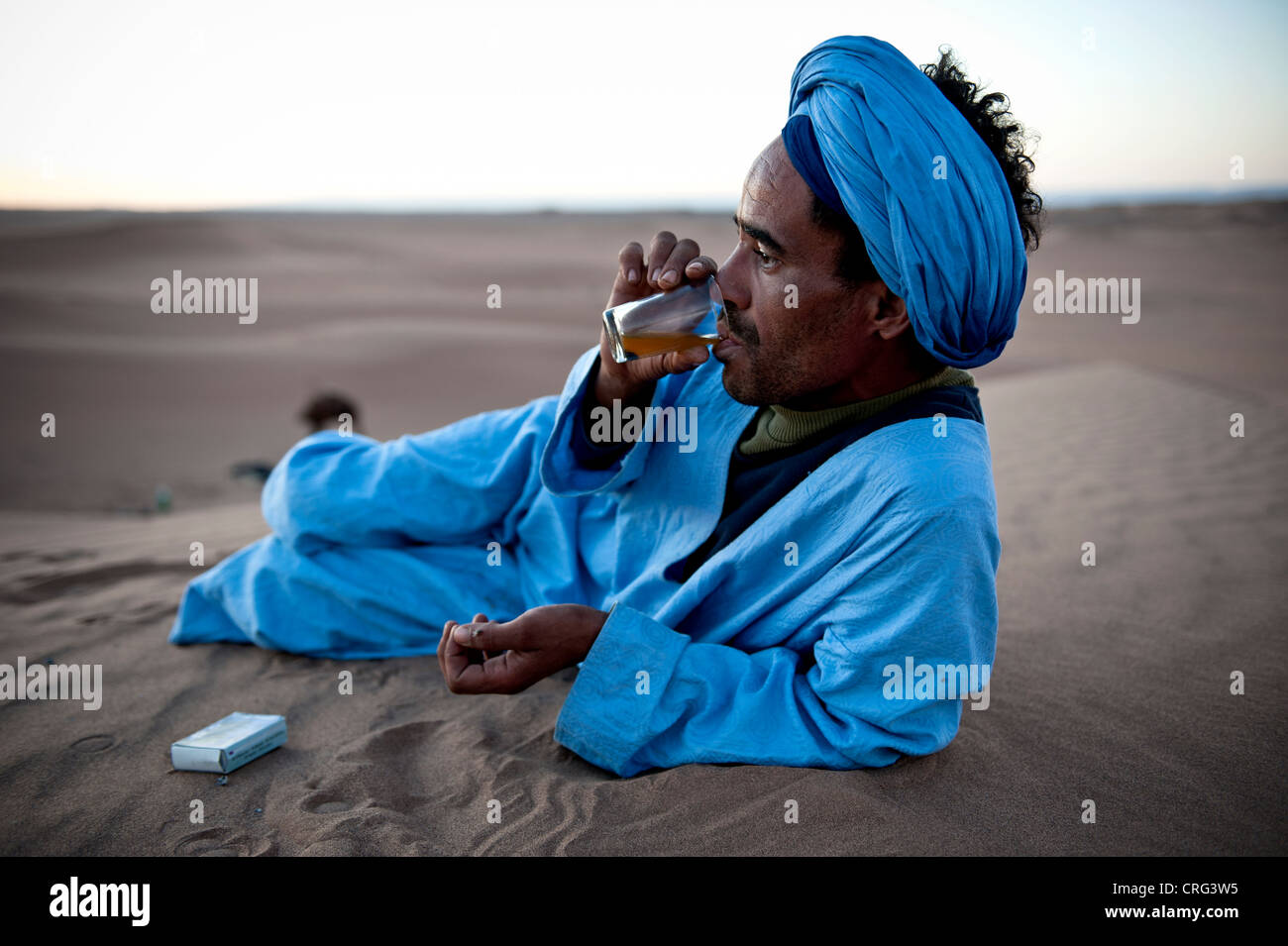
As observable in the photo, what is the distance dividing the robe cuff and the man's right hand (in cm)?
64

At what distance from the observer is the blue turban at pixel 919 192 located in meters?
2.19

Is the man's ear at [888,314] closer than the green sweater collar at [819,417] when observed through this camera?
Yes

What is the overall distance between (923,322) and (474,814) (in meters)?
1.53

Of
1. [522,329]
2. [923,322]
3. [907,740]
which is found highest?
[522,329]

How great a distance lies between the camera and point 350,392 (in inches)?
512

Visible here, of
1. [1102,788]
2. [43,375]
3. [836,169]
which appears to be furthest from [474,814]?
[43,375]

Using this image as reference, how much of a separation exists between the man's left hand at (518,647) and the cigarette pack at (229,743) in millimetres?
588

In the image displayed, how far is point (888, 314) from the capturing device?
2398 millimetres

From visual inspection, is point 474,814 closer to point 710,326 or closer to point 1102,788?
point 710,326

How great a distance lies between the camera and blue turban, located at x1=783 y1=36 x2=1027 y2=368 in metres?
2.19
